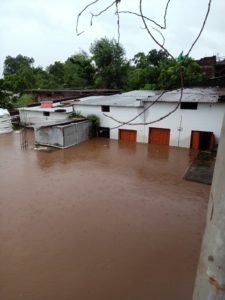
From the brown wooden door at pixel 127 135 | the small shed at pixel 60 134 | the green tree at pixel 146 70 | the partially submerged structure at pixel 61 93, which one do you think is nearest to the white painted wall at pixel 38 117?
the small shed at pixel 60 134

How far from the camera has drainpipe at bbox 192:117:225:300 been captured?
89 cm

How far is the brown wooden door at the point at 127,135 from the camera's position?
669 inches

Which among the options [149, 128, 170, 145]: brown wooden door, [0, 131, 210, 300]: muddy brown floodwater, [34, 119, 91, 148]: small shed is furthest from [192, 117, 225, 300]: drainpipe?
[149, 128, 170, 145]: brown wooden door

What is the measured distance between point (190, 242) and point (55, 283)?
12.1ft

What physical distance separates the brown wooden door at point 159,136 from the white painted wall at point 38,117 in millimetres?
7079

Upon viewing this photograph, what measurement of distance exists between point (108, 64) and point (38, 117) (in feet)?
52.7

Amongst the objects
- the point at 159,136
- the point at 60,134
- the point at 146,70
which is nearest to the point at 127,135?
the point at 159,136

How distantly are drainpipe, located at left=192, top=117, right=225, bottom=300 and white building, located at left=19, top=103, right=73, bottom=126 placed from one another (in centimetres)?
1801

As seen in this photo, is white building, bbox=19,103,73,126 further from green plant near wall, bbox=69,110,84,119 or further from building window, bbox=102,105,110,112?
building window, bbox=102,105,110,112

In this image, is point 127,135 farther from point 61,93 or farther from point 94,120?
point 61,93

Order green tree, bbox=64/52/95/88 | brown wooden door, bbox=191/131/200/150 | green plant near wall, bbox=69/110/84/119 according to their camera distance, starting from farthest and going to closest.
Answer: green tree, bbox=64/52/95/88 → green plant near wall, bbox=69/110/84/119 → brown wooden door, bbox=191/131/200/150

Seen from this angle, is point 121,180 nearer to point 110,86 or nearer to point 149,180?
point 149,180

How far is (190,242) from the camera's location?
21.2 ft

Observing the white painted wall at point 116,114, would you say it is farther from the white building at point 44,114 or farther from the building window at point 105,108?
the white building at point 44,114
